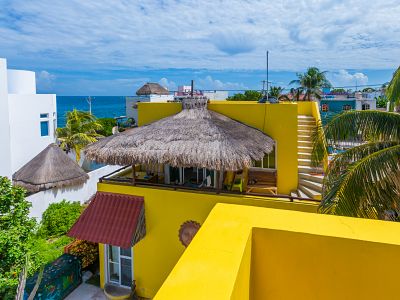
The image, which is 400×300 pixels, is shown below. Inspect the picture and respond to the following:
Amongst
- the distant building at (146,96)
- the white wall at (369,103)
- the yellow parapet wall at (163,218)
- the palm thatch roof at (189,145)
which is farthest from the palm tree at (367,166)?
the white wall at (369,103)

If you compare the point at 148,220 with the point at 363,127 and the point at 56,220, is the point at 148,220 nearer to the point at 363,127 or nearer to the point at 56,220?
the point at 363,127

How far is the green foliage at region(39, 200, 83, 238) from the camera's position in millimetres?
17062

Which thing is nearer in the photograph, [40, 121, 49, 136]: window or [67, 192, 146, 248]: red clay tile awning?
[67, 192, 146, 248]: red clay tile awning

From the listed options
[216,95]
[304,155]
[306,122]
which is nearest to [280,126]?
[304,155]

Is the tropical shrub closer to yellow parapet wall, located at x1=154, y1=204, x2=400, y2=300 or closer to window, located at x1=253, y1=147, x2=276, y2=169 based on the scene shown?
window, located at x1=253, y1=147, x2=276, y2=169

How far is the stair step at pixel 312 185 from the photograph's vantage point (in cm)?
1246

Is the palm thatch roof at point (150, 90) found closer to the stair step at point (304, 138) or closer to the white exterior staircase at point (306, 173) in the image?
the white exterior staircase at point (306, 173)

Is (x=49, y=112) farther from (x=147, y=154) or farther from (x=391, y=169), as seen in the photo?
(x=391, y=169)

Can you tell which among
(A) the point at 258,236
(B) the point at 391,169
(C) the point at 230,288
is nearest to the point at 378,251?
(A) the point at 258,236

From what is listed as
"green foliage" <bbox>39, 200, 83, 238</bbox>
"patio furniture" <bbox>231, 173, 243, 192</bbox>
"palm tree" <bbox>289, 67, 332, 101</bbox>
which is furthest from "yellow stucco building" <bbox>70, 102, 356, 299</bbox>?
"palm tree" <bbox>289, 67, 332, 101</bbox>

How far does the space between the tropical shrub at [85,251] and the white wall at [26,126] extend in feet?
33.0

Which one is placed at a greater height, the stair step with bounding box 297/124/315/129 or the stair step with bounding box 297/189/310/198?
the stair step with bounding box 297/124/315/129

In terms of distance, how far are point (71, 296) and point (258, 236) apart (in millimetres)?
10198

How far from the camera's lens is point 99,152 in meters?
11.0
